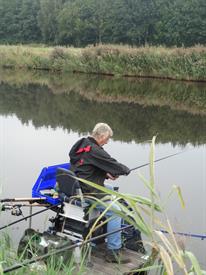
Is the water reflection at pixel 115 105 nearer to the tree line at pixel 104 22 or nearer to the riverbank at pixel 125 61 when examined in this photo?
the riverbank at pixel 125 61

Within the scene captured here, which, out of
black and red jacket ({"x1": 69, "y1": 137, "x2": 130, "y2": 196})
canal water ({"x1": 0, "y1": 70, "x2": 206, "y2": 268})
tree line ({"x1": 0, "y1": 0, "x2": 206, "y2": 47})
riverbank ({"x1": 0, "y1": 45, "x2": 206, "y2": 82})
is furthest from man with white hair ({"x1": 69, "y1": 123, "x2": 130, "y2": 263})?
tree line ({"x1": 0, "y1": 0, "x2": 206, "y2": 47})

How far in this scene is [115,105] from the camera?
51.3 ft

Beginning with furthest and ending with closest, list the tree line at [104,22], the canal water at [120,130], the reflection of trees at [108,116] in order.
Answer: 1. the tree line at [104,22]
2. the reflection of trees at [108,116]
3. the canal water at [120,130]

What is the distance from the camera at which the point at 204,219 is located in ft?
20.6

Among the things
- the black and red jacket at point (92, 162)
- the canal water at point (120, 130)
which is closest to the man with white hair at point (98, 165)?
the black and red jacket at point (92, 162)

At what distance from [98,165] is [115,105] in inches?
444

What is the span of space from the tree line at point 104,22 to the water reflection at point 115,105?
91.6 ft

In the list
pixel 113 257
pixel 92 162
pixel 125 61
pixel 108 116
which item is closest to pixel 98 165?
pixel 92 162

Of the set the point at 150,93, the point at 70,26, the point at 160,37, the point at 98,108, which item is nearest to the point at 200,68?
the point at 150,93

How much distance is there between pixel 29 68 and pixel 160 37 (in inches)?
967

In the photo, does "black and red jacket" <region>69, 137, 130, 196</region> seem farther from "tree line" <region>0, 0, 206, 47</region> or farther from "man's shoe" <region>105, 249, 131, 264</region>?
"tree line" <region>0, 0, 206, 47</region>

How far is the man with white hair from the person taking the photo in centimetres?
442

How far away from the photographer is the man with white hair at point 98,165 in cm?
442

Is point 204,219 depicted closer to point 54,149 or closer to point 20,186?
point 20,186
